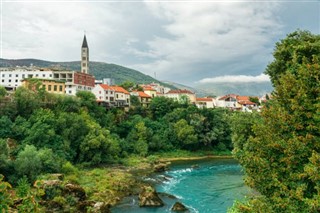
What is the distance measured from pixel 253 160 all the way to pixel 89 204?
22.5m

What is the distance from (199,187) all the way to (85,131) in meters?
21.9

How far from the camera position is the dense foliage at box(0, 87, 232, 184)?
131 feet

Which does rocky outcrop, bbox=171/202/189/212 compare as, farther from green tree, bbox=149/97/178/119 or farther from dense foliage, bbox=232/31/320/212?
green tree, bbox=149/97/178/119

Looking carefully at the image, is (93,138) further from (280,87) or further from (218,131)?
(280,87)

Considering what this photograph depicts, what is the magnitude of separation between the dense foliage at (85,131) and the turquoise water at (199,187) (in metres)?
10.7

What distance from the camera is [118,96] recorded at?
8406 centimetres

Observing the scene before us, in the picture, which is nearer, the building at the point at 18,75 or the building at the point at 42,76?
the building at the point at 42,76

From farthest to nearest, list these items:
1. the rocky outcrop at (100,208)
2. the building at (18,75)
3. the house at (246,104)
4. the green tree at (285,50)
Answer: the house at (246,104) < the building at (18,75) < the rocky outcrop at (100,208) < the green tree at (285,50)

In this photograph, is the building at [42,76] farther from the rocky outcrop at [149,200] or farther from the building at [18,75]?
the rocky outcrop at [149,200]

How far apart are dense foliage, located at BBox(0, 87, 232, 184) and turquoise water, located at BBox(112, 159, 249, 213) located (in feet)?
35.0

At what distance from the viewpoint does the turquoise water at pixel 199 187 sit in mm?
33688

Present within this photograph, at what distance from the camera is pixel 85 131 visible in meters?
53.6

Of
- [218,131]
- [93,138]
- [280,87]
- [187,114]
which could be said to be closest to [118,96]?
[187,114]

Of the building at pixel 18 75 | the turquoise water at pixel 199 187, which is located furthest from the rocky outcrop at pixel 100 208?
the building at pixel 18 75
